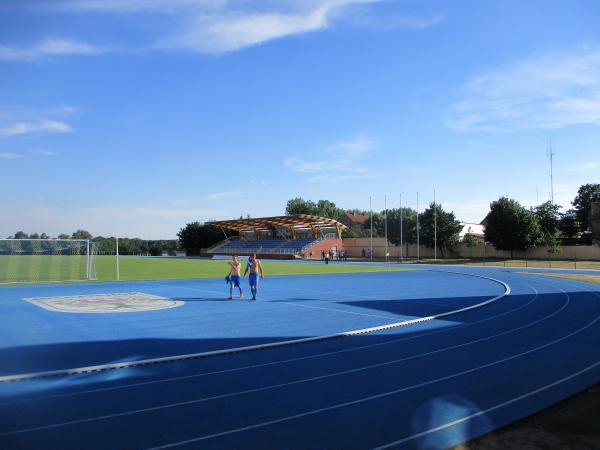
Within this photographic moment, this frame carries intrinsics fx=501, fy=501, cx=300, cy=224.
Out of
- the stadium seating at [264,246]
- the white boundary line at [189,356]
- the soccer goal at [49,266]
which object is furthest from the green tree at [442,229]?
the white boundary line at [189,356]

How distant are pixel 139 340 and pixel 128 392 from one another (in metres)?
4.29

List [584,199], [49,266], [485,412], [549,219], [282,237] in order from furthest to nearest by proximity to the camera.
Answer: [282,237]
[584,199]
[549,219]
[49,266]
[485,412]

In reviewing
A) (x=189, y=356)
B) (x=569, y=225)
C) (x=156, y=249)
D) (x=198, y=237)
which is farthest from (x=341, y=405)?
(x=156, y=249)

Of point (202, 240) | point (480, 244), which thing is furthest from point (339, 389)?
point (202, 240)

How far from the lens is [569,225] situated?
7231 centimetres

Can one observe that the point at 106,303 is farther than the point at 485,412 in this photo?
Yes

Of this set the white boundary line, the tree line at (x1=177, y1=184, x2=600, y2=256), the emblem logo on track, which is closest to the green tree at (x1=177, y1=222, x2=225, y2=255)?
the tree line at (x1=177, y1=184, x2=600, y2=256)

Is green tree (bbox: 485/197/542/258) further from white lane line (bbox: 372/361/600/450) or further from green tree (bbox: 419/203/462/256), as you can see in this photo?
white lane line (bbox: 372/361/600/450)

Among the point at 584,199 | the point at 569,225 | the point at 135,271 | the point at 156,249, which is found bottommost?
the point at 135,271

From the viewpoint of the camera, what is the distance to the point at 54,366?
9.08 m

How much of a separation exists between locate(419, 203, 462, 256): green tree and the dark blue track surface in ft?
179

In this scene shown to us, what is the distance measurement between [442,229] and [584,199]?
899 inches

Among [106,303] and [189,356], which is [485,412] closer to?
[189,356]

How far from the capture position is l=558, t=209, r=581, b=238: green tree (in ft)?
236
